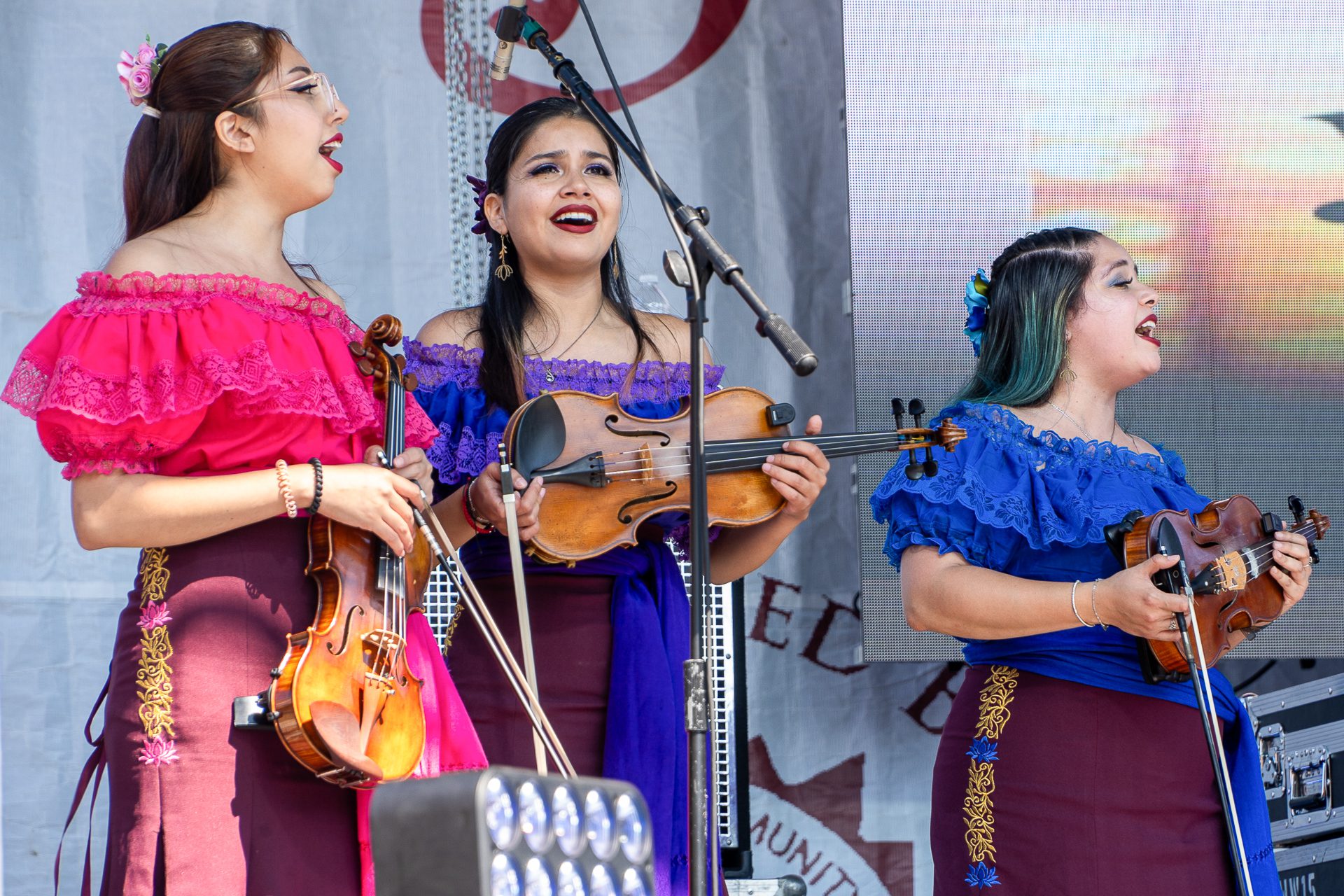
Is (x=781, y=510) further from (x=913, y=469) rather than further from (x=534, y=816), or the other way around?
(x=534, y=816)

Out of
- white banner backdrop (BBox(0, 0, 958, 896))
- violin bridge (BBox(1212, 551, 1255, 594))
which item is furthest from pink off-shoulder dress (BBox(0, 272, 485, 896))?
white banner backdrop (BBox(0, 0, 958, 896))

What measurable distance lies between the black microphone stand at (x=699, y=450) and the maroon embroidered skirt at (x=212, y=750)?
1.69 feet

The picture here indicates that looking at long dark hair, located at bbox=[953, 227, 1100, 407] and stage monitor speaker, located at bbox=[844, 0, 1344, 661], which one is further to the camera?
stage monitor speaker, located at bbox=[844, 0, 1344, 661]

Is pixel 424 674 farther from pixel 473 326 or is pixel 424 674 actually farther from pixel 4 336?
pixel 4 336

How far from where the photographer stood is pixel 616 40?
3.91 meters

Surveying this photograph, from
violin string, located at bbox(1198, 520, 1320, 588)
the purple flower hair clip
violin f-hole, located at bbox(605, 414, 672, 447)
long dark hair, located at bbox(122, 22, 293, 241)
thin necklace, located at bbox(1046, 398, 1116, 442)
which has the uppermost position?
the purple flower hair clip

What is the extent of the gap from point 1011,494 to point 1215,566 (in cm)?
35

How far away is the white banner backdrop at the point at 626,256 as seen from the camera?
3.51 m

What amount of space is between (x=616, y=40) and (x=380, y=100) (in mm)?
625

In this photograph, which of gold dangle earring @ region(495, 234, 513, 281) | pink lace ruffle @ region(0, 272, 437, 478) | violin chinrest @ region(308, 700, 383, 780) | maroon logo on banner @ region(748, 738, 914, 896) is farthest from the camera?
maroon logo on banner @ region(748, 738, 914, 896)

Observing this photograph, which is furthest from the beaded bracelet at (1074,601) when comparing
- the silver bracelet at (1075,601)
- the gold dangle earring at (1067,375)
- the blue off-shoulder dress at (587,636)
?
the blue off-shoulder dress at (587,636)

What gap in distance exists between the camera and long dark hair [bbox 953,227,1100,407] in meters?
2.83

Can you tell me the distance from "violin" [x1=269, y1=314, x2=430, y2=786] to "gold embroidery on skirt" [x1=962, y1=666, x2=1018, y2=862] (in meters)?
1.03

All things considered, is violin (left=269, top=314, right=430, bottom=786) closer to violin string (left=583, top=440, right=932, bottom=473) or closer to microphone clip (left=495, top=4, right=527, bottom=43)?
violin string (left=583, top=440, right=932, bottom=473)
